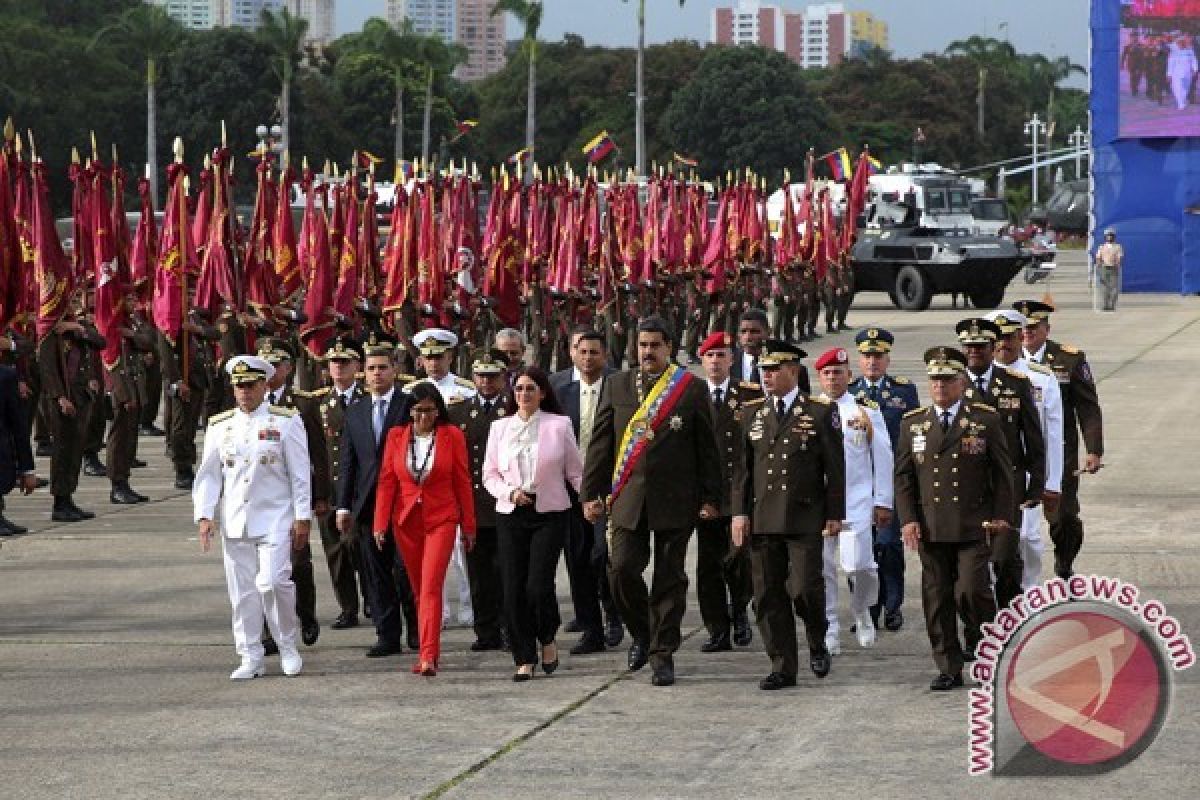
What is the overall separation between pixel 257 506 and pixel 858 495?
2954 mm

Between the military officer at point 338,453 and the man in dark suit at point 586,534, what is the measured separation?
1.15 metres

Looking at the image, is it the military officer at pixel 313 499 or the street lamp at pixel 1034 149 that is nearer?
the military officer at pixel 313 499

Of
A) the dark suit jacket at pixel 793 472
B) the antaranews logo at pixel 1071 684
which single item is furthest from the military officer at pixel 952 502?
the dark suit jacket at pixel 793 472

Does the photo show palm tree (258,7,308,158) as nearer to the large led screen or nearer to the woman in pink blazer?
the large led screen

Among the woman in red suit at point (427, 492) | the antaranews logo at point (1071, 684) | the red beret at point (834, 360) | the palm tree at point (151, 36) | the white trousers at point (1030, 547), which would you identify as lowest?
the antaranews logo at point (1071, 684)

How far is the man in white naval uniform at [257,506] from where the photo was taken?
11.5m

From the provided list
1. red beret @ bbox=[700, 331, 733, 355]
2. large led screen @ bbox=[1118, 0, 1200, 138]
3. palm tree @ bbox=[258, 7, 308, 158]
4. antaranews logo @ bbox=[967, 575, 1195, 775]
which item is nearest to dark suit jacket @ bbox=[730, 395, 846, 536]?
red beret @ bbox=[700, 331, 733, 355]

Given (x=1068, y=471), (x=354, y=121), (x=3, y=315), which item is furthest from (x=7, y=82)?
(x=1068, y=471)

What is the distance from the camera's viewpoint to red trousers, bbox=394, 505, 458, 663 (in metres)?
11.4

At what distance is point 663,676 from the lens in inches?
436

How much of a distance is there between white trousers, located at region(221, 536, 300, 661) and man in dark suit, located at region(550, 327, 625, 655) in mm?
1379

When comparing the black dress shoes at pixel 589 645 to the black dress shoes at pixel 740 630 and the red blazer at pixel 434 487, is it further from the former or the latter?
the red blazer at pixel 434 487

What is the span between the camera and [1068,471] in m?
13.2

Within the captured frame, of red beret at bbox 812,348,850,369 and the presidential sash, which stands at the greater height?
red beret at bbox 812,348,850,369
